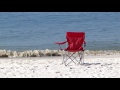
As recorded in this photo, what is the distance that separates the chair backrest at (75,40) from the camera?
21.6ft

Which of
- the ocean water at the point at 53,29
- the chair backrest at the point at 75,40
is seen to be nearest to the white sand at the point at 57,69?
the chair backrest at the point at 75,40

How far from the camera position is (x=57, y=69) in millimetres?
5891

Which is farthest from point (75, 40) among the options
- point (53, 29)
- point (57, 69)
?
point (53, 29)

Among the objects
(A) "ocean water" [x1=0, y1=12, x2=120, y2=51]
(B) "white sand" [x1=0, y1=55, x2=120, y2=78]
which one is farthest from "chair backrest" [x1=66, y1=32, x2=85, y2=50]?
(A) "ocean water" [x1=0, y1=12, x2=120, y2=51]

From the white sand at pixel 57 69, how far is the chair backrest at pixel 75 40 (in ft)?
1.00

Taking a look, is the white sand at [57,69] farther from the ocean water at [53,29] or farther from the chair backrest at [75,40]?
the ocean water at [53,29]

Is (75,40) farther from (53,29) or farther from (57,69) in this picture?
(53,29)

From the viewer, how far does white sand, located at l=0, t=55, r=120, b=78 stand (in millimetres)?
5398

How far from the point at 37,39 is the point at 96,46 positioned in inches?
112

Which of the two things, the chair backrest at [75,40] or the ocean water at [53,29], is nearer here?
the chair backrest at [75,40]

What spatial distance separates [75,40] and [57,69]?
0.91m

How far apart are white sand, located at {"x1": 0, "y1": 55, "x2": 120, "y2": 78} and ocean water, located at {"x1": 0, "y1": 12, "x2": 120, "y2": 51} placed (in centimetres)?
360
